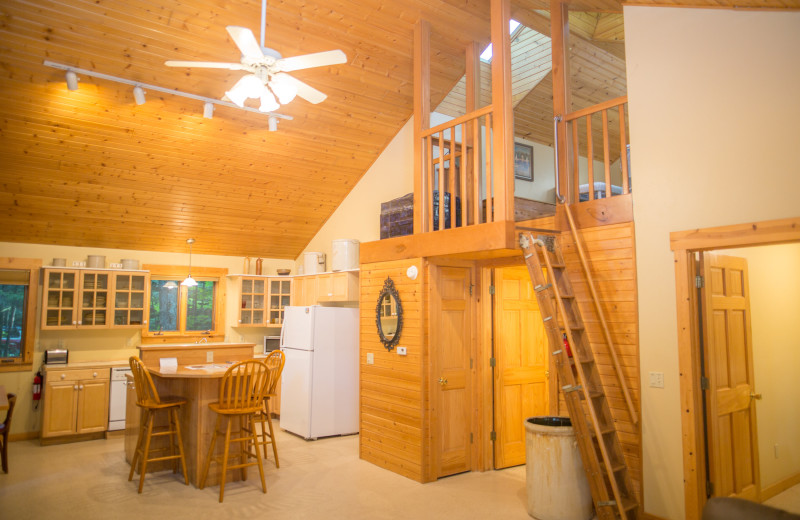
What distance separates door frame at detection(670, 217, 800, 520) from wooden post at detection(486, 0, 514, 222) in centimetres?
125

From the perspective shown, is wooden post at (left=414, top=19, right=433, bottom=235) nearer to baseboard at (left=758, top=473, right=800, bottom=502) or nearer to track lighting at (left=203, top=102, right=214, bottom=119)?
track lighting at (left=203, top=102, right=214, bottom=119)

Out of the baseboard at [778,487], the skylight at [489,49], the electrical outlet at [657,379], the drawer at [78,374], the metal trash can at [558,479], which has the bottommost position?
the baseboard at [778,487]

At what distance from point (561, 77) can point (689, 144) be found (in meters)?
1.40

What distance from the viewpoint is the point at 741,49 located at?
3650mm

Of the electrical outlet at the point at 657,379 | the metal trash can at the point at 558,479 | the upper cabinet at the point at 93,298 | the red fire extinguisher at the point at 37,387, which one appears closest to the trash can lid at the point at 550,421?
the metal trash can at the point at 558,479

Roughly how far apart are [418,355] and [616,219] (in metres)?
2.08

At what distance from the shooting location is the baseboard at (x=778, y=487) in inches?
178

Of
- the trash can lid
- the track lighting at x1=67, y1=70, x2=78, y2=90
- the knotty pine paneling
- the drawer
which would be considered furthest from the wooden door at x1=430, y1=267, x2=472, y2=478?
the drawer

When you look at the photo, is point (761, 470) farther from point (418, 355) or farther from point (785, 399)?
point (418, 355)

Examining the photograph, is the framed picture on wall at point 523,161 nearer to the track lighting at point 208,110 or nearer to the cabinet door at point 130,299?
the track lighting at point 208,110

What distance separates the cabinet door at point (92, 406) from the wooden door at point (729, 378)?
6.34m

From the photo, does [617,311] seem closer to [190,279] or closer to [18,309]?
[190,279]

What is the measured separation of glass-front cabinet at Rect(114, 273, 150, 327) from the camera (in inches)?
282

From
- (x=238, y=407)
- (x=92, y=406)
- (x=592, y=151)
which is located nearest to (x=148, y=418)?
(x=238, y=407)
